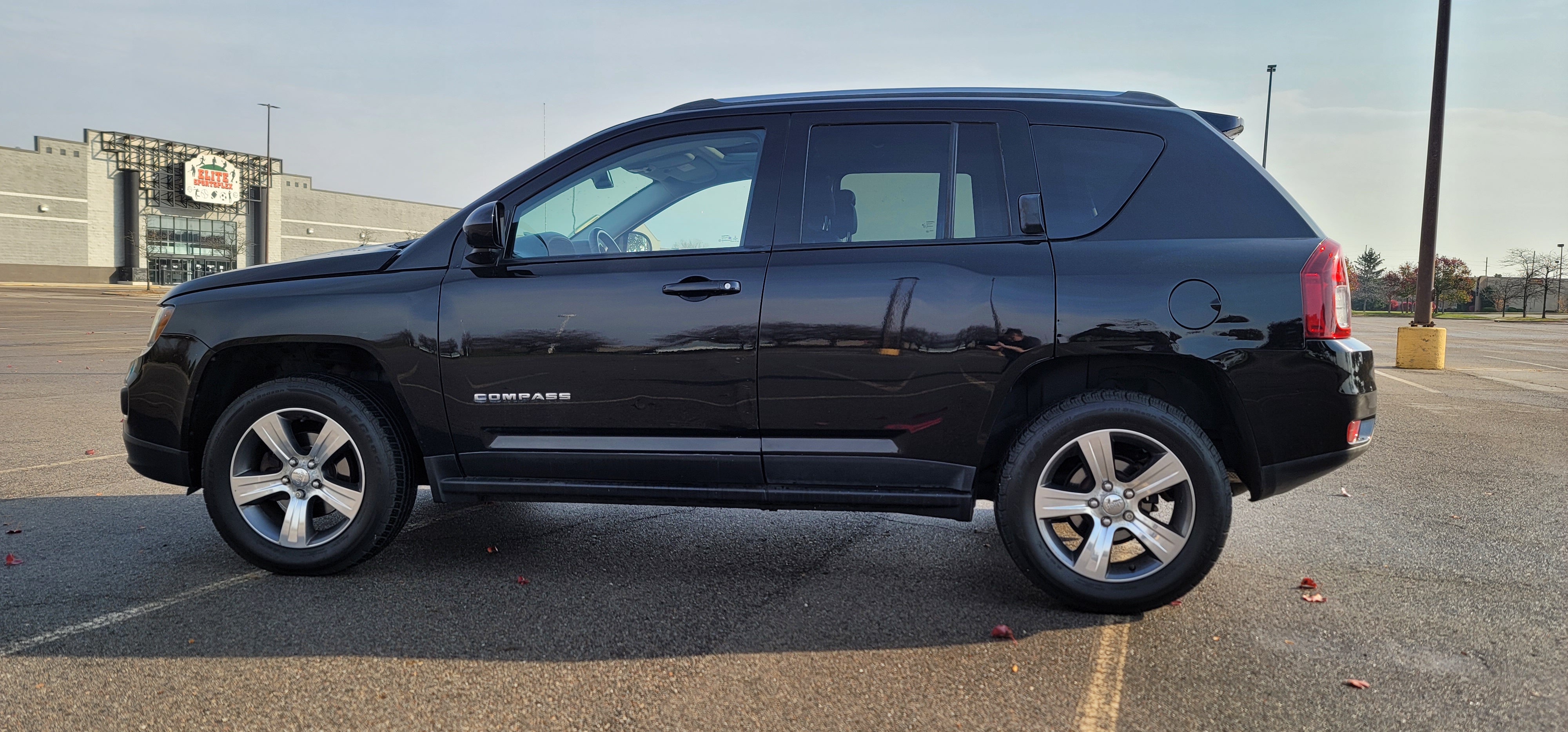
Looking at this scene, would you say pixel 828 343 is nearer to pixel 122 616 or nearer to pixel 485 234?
pixel 485 234

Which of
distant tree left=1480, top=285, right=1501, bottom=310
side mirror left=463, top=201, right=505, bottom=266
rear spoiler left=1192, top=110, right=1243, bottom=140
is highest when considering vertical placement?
distant tree left=1480, top=285, right=1501, bottom=310

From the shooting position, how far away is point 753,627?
11.0 feet

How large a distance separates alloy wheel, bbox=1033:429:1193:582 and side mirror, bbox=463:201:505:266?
7.32 ft

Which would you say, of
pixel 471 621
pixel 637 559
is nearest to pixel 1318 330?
pixel 637 559

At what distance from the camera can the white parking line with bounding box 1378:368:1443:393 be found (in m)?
11.7

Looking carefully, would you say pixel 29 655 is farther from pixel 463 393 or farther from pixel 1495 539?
pixel 1495 539

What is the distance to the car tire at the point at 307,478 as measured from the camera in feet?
12.7

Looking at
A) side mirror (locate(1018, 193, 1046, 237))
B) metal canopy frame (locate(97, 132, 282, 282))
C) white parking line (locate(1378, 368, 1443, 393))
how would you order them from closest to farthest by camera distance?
side mirror (locate(1018, 193, 1046, 237)), white parking line (locate(1378, 368, 1443, 393)), metal canopy frame (locate(97, 132, 282, 282))

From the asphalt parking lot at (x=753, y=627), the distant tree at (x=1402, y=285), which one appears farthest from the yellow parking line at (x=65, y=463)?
the distant tree at (x=1402, y=285)

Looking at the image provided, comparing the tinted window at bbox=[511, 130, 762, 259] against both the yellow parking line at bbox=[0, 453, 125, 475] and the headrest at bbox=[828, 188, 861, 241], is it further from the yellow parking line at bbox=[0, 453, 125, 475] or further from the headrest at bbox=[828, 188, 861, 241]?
the yellow parking line at bbox=[0, 453, 125, 475]

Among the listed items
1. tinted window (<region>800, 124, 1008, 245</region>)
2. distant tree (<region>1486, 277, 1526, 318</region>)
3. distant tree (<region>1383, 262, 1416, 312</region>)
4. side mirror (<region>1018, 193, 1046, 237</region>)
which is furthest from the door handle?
distant tree (<region>1383, 262, 1416, 312</region>)

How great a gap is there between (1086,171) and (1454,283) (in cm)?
9113

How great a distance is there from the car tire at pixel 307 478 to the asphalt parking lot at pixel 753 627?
14 centimetres

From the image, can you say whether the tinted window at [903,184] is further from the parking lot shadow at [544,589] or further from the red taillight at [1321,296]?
the parking lot shadow at [544,589]
